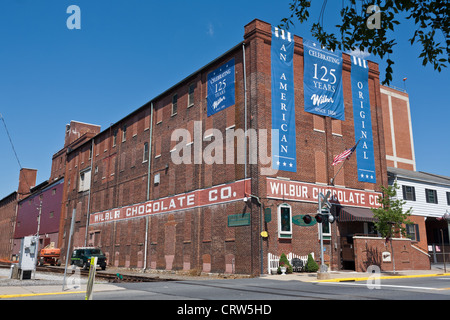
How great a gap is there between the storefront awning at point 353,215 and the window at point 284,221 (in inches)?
184

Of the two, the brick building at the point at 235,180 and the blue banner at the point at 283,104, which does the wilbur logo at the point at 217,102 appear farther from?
the blue banner at the point at 283,104

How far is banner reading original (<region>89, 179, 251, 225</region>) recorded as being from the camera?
2809 cm

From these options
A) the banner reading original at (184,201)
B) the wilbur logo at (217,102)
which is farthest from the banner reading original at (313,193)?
the wilbur logo at (217,102)

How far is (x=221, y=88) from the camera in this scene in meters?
31.1

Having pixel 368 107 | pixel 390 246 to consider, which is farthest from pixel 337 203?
pixel 368 107

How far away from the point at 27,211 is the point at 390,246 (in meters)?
68.9

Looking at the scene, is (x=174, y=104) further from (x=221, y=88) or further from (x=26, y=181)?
(x=26, y=181)

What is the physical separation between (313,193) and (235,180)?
18.3 feet

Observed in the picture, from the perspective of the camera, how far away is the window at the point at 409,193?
36656mm

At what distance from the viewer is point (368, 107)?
34.3 metres

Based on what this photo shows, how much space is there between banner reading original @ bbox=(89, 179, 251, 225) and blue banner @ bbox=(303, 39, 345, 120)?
26.8ft

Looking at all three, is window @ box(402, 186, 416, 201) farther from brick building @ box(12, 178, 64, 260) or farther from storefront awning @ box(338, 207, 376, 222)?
brick building @ box(12, 178, 64, 260)

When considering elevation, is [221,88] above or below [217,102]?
above

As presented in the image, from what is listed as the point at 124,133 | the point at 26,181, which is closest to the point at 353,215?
the point at 124,133
